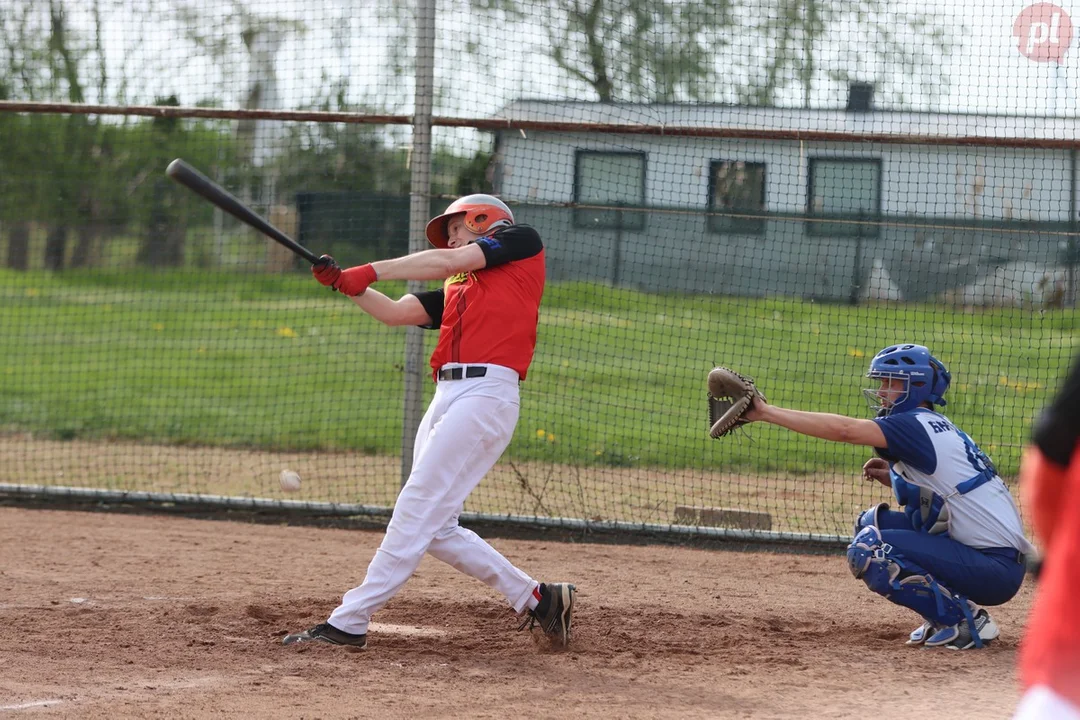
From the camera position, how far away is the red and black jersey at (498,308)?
4.97 m

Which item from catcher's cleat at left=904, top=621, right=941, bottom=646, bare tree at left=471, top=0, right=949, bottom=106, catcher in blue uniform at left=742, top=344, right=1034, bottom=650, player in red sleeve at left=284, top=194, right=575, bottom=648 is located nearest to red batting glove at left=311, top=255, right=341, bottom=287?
player in red sleeve at left=284, top=194, right=575, bottom=648

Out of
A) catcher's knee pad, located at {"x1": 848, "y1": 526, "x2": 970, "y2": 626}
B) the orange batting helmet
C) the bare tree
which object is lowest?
catcher's knee pad, located at {"x1": 848, "y1": 526, "x2": 970, "y2": 626}

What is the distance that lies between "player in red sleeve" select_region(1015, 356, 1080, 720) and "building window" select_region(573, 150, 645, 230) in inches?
244

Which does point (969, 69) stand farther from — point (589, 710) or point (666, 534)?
point (589, 710)

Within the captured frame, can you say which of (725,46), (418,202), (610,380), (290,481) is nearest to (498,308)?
(418,202)

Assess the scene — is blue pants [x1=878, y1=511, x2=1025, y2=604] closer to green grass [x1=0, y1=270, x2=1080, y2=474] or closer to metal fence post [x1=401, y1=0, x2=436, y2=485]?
metal fence post [x1=401, y1=0, x2=436, y2=485]

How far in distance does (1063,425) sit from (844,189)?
6691 millimetres

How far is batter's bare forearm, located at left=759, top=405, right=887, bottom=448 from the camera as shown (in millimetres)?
4773

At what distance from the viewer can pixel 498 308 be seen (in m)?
5.01

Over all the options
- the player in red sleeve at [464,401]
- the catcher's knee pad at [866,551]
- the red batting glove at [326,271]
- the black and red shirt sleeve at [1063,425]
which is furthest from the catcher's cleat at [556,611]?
the black and red shirt sleeve at [1063,425]

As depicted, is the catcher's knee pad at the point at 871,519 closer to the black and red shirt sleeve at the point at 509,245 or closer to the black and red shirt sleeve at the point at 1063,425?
the black and red shirt sleeve at the point at 509,245

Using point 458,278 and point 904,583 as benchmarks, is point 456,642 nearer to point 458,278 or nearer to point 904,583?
point 458,278

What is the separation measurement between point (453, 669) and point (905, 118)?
5.64 m

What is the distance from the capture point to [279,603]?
5.75 meters
